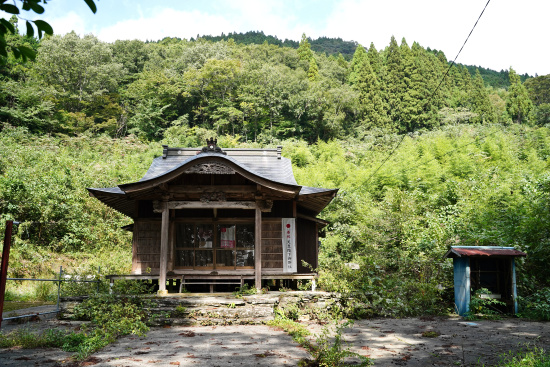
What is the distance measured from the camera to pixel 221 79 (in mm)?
41562

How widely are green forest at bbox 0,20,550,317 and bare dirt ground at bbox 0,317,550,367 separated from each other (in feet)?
7.73

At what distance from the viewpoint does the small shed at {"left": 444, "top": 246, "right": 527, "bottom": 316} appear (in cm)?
998

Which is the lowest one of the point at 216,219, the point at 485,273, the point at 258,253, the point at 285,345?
the point at 285,345

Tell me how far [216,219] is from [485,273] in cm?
776

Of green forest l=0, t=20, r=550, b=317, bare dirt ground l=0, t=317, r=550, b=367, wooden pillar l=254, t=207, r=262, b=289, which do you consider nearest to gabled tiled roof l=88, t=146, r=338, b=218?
wooden pillar l=254, t=207, r=262, b=289

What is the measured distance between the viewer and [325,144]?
120 ft

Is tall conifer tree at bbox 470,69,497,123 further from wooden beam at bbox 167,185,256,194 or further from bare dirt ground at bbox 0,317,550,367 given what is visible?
bare dirt ground at bbox 0,317,550,367

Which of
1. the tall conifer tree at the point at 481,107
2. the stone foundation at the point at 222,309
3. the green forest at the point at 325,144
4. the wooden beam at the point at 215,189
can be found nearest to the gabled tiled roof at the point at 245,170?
the wooden beam at the point at 215,189

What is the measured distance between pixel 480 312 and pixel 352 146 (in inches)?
1122

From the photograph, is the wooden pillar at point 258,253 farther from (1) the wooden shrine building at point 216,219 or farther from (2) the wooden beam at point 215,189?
(2) the wooden beam at point 215,189

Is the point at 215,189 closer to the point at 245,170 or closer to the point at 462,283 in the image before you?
the point at 245,170

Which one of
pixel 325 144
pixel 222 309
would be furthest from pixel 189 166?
pixel 325 144

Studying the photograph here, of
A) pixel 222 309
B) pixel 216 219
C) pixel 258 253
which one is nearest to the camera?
pixel 222 309

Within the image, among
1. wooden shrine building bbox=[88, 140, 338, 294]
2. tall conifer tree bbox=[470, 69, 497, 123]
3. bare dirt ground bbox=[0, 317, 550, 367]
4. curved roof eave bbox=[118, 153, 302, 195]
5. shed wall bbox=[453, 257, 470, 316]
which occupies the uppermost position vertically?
tall conifer tree bbox=[470, 69, 497, 123]
